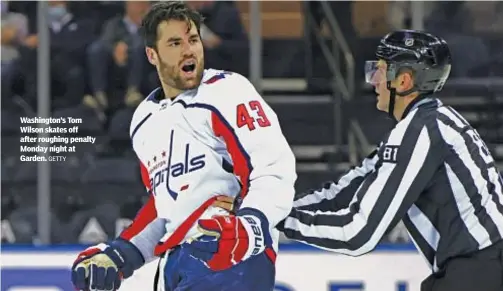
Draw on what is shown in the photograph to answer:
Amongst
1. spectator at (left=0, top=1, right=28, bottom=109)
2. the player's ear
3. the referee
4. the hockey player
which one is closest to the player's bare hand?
the hockey player

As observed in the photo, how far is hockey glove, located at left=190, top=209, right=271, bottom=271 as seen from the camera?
1810 millimetres

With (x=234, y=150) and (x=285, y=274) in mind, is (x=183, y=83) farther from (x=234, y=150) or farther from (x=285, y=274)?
(x=285, y=274)

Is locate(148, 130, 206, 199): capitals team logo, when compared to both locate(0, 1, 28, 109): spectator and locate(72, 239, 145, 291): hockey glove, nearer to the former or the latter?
locate(72, 239, 145, 291): hockey glove

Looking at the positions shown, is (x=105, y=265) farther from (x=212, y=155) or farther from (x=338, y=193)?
(x=338, y=193)

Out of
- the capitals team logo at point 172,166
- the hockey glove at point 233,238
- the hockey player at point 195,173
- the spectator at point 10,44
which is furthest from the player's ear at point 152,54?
the spectator at point 10,44

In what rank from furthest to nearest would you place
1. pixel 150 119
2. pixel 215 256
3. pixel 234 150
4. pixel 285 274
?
pixel 285 274 < pixel 150 119 < pixel 234 150 < pixel 215 256

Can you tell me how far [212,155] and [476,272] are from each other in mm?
524

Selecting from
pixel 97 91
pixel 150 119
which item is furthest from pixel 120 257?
pixel 97 91

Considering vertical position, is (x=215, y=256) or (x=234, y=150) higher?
(x=234, y=150)

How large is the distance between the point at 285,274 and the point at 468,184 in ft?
4.03

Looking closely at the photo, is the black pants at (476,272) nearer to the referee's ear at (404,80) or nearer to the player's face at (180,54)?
the referee's ear at (404,80)

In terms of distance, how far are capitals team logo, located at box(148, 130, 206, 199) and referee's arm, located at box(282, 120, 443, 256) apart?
21 centimetres

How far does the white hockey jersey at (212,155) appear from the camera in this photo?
1949mm

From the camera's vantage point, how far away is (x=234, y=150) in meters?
2.00
